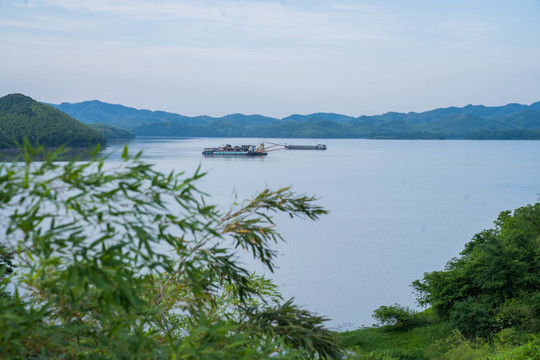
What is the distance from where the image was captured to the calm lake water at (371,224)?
2356 centimetres

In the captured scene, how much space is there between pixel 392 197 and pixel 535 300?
31501 millimetres

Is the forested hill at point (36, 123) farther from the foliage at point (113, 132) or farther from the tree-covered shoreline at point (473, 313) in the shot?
the tree-covered shoreline at point (473, 313)

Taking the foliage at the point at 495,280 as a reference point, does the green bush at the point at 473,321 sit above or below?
below

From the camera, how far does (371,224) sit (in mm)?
35281

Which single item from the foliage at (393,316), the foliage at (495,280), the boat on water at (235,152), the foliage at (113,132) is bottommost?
the foliage at (393,316)

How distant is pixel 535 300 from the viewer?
1548 cm

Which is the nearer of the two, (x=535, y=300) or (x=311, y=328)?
(x=311, y=328)

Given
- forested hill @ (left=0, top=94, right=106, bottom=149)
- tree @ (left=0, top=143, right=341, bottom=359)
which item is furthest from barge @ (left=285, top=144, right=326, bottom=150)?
tree @ (left=0, top=143, right=341, bottom=359)

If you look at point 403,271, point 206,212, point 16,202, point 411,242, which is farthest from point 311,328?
point 411,242

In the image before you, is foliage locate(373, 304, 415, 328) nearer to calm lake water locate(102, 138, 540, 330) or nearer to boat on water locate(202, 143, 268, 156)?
calm lake water locate(102, 138, 540, 330)

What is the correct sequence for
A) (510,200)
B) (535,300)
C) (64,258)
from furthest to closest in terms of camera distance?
(510,200) < (535,300) < (64,258)

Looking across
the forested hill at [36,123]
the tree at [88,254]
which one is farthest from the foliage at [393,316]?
the forested hill at [36,123]

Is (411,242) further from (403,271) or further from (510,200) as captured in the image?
(510,200)

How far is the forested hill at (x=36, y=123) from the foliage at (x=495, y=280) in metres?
53.8
